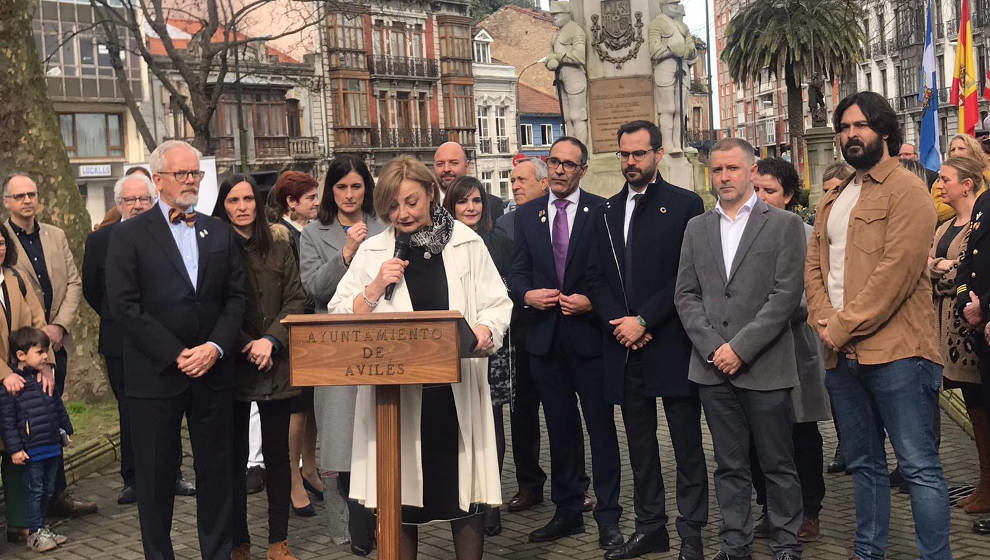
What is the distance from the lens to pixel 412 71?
227 feet

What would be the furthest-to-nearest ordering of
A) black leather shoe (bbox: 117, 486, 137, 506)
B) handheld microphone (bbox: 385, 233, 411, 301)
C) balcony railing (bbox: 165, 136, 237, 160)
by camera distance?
balcony railing (bbox: 165, 136, 237, 160), black leather shoe (bbox: 117, 486, 137, 506), handheld microphone (bbox: 385, 233, 411, 301)

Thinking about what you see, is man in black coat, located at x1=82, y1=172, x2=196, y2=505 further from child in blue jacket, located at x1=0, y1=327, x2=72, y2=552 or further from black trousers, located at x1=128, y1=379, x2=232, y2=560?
black trousers, located at x1=128, y1=379, x2=232, y2=560

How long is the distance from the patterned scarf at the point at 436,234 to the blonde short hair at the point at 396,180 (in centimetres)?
7

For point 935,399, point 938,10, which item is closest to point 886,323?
point 935,399

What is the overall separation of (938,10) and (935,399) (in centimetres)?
7002

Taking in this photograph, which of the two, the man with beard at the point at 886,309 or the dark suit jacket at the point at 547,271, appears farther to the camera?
the dark suit jacket at the point at 547,271

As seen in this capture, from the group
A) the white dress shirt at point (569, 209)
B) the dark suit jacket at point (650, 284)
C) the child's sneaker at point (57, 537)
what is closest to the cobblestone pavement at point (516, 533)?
the child's sneaker at point (57, 537)

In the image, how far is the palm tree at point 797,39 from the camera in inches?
1800

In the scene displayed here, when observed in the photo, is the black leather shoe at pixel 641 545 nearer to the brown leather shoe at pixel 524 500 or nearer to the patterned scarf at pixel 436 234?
the brown leather shoe at pixel 524 500

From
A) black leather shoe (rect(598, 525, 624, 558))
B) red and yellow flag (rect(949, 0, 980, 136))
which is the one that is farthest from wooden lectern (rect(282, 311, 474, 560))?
red and yellow flag (rect(949, 0, 980, 136))

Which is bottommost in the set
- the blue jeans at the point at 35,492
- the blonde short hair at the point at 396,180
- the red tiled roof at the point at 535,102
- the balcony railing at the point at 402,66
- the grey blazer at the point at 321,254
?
the blue jeans at the point at 35,492

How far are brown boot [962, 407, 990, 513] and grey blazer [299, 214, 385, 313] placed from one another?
3.93m

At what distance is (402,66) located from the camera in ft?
225

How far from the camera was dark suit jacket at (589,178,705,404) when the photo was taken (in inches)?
270
